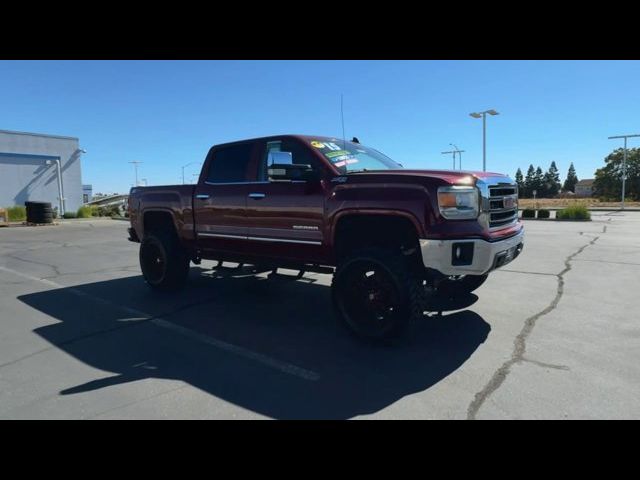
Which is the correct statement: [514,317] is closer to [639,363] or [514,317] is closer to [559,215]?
[639,363]

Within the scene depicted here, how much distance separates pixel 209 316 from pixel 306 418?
8.83ft

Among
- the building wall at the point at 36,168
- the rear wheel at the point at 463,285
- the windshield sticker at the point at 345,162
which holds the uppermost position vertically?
the building wall at the point at 36,168

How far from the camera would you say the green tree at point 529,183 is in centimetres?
9375

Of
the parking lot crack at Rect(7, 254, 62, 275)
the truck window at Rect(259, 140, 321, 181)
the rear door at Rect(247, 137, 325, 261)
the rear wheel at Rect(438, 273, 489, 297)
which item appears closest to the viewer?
the rear door at Rect(247, 137, 325, 261)

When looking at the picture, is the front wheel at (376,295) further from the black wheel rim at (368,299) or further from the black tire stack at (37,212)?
the black tire stack at (37,212)

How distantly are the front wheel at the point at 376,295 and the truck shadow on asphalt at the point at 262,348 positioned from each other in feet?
0.70

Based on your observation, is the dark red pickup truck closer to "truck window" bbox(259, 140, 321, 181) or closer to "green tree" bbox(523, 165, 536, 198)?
"truck window" bbox(259, 140, 321, 181)

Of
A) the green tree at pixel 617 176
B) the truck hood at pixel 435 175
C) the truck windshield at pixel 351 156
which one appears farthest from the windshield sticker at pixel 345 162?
the green tree at pixel 617 176

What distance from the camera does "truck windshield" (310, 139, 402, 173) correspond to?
459 centimetres

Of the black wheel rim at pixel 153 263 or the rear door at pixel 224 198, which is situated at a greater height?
the rear door at pixel 224 198

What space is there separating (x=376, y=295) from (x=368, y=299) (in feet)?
0.31

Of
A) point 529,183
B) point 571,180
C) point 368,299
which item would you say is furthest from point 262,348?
point 571,180

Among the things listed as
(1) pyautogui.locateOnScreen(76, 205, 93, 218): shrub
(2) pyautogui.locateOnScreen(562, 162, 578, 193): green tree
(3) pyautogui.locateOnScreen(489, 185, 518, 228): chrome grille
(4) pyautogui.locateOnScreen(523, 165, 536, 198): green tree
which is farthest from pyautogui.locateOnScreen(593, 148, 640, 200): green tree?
(3) pyautogui.locateOnScreen(489, 185, 518, 228): chrome grille

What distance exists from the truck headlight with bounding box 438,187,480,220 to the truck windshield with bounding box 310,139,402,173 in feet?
4.07
